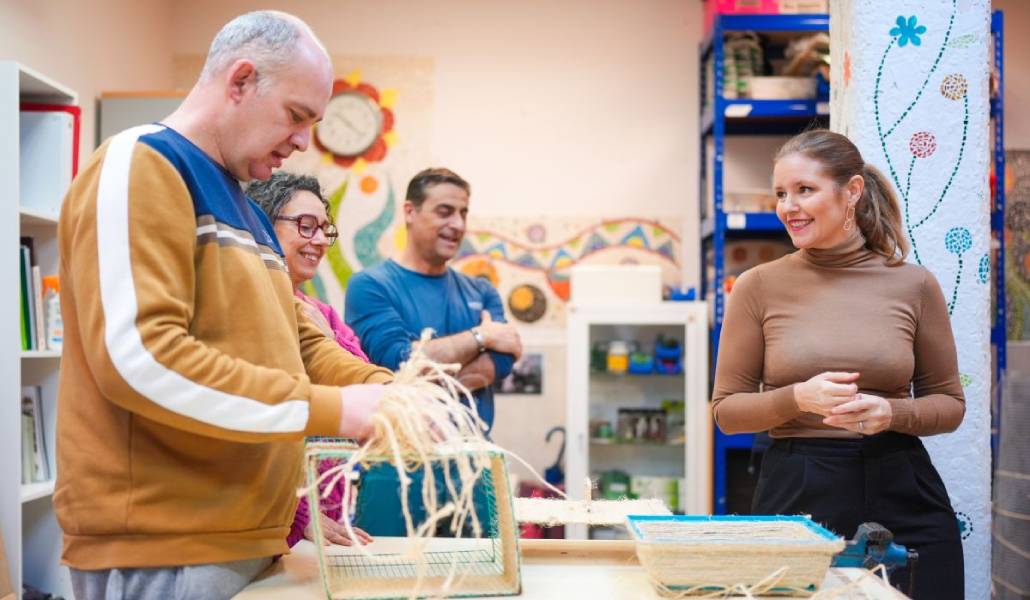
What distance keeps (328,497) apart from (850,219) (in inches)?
51.7

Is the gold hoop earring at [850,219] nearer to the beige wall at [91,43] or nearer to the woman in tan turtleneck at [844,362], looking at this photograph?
the woman in tan turtleneck at [844,362]

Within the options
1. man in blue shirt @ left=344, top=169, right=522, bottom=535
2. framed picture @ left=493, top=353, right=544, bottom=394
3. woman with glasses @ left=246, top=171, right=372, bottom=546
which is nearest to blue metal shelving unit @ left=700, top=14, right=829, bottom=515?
framed picture @ left=493, top=353, right=544, bottom=394

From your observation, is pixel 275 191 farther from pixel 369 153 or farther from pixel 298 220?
pixel 369 153

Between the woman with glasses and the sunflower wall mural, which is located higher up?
the sunflower wall mural

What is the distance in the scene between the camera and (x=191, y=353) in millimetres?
1207

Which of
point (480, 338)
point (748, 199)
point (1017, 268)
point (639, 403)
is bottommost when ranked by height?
point (639, 403)

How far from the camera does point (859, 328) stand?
2.04 metres

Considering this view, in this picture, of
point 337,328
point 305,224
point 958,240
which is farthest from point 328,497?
point 958,240

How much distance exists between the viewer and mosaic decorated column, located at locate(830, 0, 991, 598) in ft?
8.42

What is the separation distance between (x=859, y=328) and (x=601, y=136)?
317 centimetres

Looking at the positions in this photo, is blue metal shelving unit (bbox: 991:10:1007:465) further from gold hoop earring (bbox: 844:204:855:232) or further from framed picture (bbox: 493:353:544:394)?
gold hoop earring (bbox: 844:204:855:232)

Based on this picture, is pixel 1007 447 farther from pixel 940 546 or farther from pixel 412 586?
pixel 412 586

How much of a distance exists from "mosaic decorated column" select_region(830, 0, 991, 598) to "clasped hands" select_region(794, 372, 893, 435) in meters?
0.76

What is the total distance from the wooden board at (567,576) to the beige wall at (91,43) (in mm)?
2968
